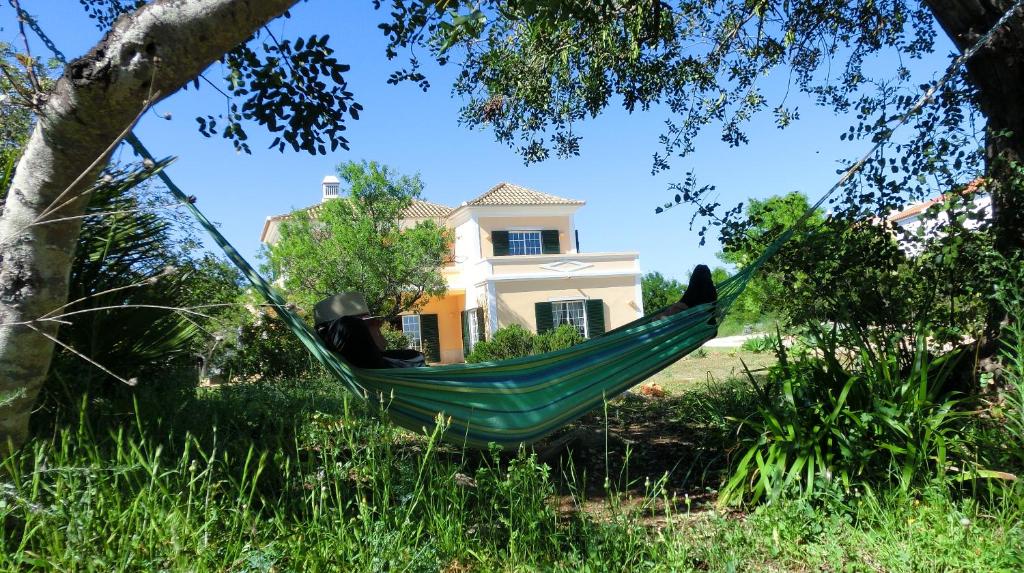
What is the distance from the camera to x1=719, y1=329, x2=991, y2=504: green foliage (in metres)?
2.53

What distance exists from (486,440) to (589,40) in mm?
3582

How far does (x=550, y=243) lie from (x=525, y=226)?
790mm

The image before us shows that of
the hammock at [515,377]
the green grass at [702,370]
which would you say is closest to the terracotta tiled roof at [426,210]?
the green grass at [702,370]

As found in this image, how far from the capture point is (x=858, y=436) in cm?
262

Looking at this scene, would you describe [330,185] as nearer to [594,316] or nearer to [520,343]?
[594,316]

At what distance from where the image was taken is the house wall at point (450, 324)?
1828 cm

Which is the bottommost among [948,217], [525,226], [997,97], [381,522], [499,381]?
[381,522]

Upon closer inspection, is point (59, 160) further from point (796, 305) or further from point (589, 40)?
point (589, 40)

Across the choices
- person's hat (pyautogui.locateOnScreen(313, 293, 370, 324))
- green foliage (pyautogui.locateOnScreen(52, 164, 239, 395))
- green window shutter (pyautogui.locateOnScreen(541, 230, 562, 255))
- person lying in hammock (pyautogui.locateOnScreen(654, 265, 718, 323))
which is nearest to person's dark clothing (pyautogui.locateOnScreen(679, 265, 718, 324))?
person lying in hammock (pyautogui.locateOnScreen(654, 265, 718, 323))

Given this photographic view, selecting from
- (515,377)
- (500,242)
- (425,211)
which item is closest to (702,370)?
(515,377)

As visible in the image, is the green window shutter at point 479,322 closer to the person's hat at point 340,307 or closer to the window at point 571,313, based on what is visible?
the window at point 571,313

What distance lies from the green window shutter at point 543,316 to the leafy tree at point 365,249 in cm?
320

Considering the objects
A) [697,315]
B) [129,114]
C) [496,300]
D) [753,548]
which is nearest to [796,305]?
[697,315]

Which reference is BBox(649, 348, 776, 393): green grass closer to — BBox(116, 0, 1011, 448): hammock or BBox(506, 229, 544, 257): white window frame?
BBox(116, 0, 1011, 448): hammock
